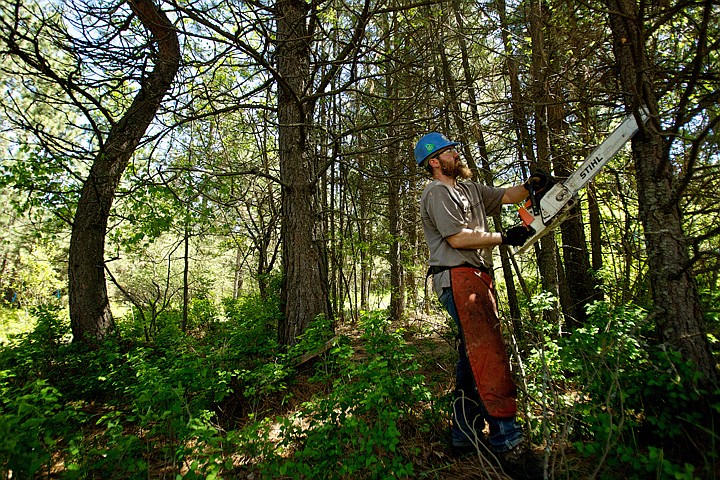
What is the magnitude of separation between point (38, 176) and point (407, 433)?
6001mm

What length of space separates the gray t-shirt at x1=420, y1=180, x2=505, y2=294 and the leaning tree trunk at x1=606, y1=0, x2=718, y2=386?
97 cm

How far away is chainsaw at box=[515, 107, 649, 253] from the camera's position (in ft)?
7.72

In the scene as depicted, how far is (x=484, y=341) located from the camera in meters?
2.54

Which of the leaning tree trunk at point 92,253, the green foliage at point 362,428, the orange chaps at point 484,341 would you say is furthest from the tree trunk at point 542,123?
the leaning tree trunk at point 92,253

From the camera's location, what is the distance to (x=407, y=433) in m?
3.00

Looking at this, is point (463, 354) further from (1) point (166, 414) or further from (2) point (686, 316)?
(1) point (166, 414)

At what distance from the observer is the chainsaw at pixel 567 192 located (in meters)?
2.35

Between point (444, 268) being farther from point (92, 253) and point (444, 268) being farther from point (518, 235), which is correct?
point (92, 253)

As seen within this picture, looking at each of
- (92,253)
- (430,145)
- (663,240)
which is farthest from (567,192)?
(92,253)

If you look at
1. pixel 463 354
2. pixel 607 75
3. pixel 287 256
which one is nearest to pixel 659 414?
pixel 463 354

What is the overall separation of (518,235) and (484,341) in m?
0.84

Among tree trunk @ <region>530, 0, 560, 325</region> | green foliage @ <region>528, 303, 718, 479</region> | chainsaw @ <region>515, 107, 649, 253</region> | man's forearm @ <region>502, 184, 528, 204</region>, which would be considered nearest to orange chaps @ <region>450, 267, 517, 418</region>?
green foliage @ <region>528, 303, 718, 479</region>

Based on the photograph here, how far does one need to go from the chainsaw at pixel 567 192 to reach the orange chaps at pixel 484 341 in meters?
0.52

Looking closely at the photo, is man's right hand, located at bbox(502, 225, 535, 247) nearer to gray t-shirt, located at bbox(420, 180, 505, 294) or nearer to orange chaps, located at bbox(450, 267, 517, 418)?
gray t-shirt, located at bbox(420, 180, 505, 294)
